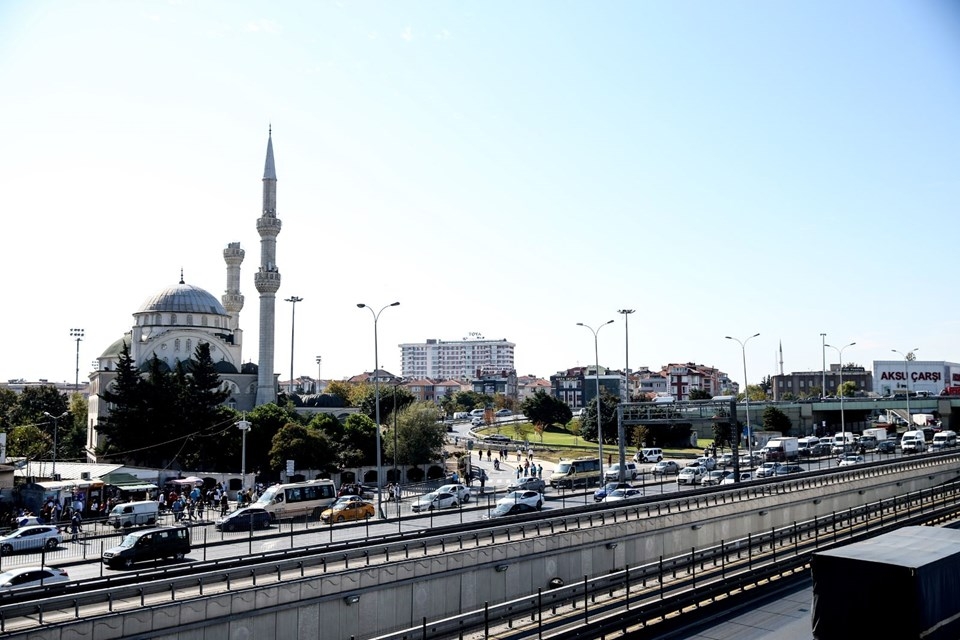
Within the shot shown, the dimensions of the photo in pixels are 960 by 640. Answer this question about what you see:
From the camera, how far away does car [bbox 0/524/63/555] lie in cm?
2857

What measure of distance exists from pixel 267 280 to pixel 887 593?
76.7 m

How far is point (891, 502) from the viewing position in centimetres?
3328

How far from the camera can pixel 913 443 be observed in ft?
234

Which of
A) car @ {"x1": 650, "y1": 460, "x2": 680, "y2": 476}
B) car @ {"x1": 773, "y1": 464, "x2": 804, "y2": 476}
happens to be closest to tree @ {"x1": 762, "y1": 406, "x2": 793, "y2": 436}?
car @ {"x1": 773, "y1": 464, "x2": 804, "y2": 476}

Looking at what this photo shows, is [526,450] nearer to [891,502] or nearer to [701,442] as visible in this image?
[701,442]

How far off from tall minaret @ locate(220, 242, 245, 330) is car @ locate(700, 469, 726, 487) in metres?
71.1

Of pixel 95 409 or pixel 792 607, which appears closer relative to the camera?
pixel 792 607

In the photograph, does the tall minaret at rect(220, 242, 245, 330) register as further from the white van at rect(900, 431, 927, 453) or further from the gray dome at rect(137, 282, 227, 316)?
the white van at rect(900, 431, 927, 453)

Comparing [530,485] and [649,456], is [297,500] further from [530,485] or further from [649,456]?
[649,456]

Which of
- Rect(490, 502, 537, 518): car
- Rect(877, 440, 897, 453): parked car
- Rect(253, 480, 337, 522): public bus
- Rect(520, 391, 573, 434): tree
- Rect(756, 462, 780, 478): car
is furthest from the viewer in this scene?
Rect(520, 391, 573, 434): tree

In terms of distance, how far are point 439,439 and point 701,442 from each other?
48.9m

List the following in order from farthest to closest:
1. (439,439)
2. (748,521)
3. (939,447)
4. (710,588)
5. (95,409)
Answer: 1. (95,409)
2. (939,447)
3. (439,439)
4. (748,521)
5. (710,588)

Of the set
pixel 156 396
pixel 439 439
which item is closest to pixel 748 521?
pixel 439 439

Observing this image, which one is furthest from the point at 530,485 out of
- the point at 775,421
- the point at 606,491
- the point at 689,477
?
the point at 775,421
